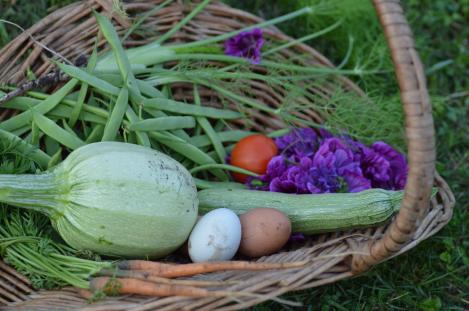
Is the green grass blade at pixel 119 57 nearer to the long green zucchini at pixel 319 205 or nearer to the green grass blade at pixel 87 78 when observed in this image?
the green grass blade at pixel 87 78

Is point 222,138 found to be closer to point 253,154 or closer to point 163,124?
point 253,154

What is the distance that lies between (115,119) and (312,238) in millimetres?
791

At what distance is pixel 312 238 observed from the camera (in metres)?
2.01

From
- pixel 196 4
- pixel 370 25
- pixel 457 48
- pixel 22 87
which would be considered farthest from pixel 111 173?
pixel 457 48

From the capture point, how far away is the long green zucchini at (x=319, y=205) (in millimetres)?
1849

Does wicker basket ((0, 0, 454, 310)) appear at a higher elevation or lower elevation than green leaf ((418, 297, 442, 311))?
higher

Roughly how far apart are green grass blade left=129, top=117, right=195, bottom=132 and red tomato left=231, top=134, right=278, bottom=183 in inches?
8.2

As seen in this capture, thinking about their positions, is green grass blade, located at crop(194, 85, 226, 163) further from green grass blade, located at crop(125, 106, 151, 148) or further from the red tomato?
green grass blade, located at crop(125, 106, 151, 148)

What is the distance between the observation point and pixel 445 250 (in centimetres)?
224

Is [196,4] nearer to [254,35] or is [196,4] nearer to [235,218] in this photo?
[254,35]

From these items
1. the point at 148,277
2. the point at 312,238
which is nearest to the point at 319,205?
the point at 312,238

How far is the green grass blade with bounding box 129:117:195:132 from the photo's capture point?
1.89 m

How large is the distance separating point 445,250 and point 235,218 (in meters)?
0.97

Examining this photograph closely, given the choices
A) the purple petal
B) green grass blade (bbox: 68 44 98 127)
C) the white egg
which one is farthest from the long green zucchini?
the purple petal
